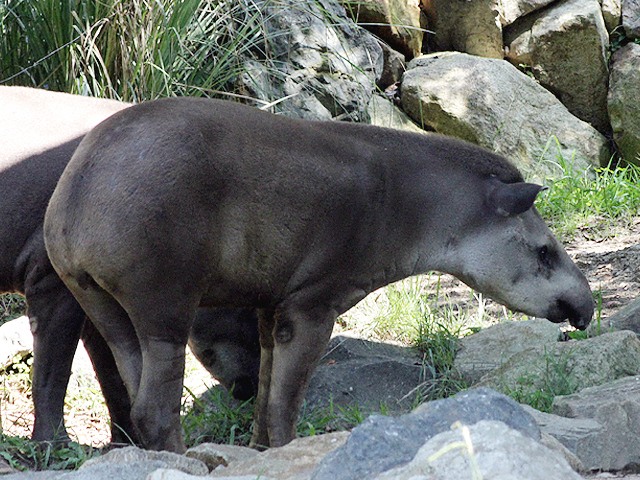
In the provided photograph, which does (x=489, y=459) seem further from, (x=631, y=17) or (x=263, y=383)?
(x=631, y=17)

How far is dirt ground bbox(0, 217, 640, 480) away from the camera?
636cm

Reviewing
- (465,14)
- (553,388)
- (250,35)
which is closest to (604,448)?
(553,388)

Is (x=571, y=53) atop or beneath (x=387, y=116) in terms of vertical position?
beneath

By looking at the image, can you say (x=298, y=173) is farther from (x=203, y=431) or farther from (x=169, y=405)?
(x=203, y=431)

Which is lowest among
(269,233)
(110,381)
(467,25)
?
(467,25)

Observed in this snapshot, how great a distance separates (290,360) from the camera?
202 inches

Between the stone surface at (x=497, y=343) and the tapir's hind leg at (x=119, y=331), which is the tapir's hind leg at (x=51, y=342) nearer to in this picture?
the tapir's hind leg at (x=119, y=331)

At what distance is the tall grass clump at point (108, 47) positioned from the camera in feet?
25.4

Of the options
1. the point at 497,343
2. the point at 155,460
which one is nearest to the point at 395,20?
the point at 497,343

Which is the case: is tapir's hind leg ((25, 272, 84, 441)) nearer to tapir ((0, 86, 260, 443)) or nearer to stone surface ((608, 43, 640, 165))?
tapir ((0, 86, 260, 443))

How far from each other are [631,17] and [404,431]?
10.00 metres

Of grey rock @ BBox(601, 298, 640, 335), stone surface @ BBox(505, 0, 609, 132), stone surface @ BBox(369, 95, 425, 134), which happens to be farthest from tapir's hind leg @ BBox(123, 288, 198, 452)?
stone surface @ BBox(505, 0, 609, 132)

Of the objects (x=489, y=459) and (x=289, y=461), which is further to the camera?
(x=289, y=461)

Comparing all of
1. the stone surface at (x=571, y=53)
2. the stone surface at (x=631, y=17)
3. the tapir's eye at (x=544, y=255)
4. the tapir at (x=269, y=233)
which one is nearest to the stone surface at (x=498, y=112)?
the stone surface at (x=571, y=53)
